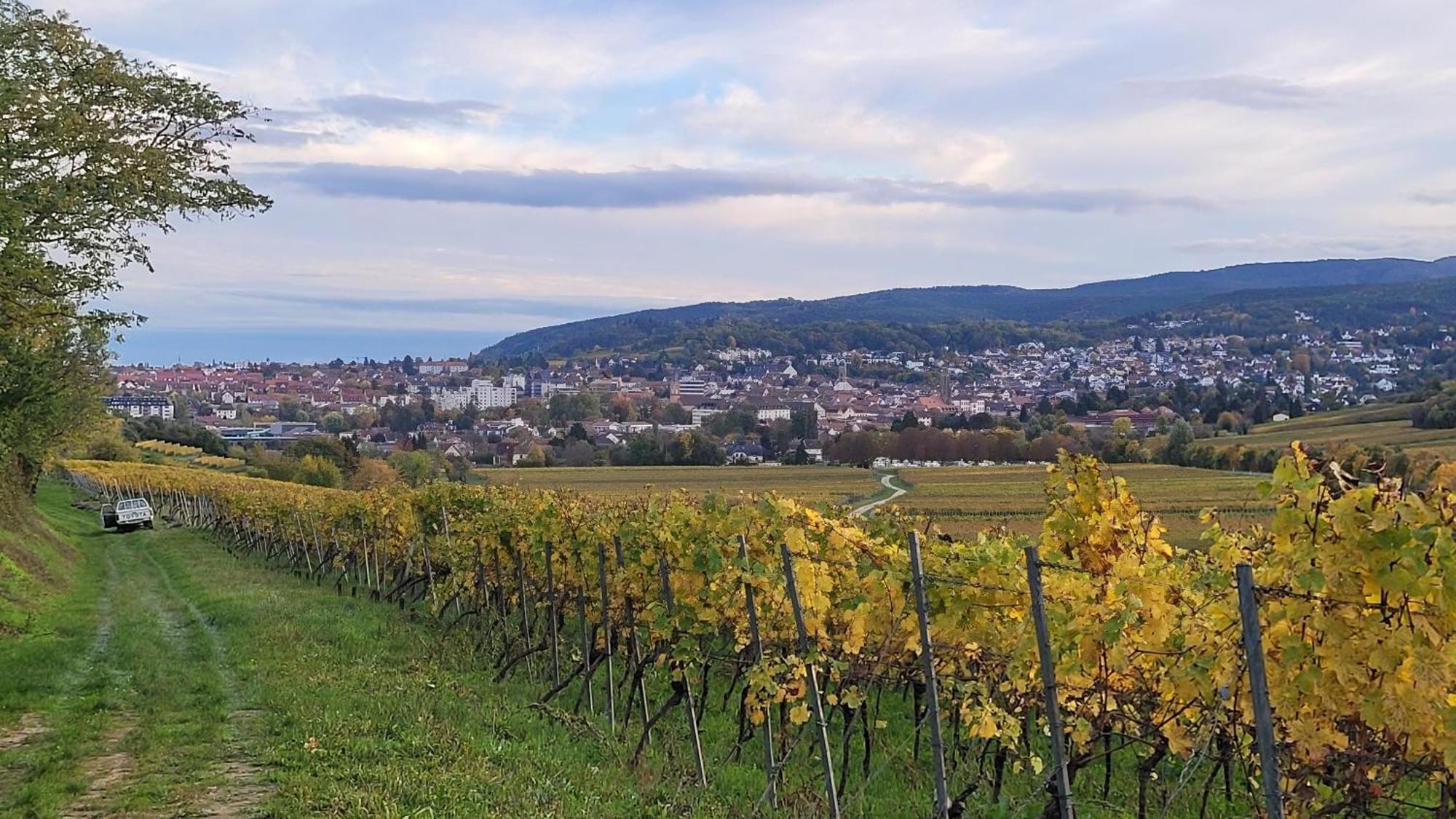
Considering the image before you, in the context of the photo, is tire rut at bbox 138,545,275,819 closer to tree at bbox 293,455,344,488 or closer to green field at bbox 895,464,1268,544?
green field at bbox 895,464,1268,544

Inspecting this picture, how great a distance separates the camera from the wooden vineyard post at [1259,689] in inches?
135

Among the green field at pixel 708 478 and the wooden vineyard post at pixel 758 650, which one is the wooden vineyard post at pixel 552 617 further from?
the green field at pixel 708 478

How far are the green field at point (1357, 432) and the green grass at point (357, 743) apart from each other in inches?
1768

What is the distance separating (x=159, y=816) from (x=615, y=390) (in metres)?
181

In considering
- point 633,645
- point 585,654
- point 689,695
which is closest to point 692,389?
point 585,654

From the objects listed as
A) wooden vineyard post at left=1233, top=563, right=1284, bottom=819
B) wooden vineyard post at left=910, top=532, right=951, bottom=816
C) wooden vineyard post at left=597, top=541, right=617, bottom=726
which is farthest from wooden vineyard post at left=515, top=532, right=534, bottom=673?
wooden vineyard post at left=1233, top=563, right=1284, bottom=819

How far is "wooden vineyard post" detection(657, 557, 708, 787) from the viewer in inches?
322

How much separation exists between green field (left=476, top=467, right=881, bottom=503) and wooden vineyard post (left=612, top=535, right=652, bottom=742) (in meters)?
40.7

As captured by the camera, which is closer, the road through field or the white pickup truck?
the white pickup truck

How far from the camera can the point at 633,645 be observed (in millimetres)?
10578

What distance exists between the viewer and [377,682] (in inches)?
429

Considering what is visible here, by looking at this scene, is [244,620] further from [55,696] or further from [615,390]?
[615,390]

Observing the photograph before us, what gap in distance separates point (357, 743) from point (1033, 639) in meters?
5.13

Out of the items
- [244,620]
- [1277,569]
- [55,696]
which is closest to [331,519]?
[244,620]
